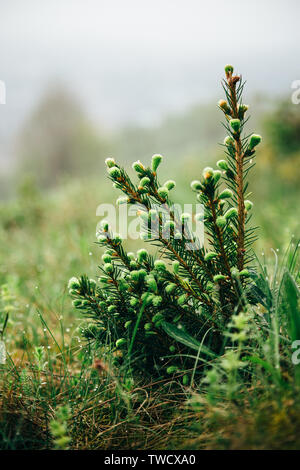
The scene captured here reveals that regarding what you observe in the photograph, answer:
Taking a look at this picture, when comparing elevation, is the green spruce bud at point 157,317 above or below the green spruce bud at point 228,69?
below

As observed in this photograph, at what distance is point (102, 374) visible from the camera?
1460 mm

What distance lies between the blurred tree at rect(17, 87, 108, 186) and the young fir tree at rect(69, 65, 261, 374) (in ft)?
67.4

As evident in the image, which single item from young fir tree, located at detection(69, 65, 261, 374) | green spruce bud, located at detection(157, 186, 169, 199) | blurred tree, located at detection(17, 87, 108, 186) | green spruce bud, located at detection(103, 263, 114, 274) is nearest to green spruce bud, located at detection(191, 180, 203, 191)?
young fir tree, located at detection(69, 65, 261, 374)

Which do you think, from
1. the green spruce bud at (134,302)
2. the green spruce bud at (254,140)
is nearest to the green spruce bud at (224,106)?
the green spruce bud at (254,140)

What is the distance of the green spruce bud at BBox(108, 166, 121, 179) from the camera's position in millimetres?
1158

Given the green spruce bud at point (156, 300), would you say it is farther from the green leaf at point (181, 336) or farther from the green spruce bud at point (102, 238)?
the green spruce bud at point (102, 238)

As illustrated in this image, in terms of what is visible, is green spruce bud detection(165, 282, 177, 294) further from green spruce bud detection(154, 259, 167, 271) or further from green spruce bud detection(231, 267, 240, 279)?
green spruce bud detection(231, 267, 240, 279)

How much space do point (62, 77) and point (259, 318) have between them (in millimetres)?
24599

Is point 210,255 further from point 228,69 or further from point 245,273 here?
point 228,69

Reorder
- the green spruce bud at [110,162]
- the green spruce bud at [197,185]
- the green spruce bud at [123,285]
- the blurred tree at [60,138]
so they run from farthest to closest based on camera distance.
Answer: the blurred tree at [60,138]
the green spruce bud at [123,285]
the green spruce bud at [110,162]
the green spruce bud at [197,185]

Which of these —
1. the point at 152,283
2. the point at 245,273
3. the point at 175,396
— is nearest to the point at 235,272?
the point at 245,273

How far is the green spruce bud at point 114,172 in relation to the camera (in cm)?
116

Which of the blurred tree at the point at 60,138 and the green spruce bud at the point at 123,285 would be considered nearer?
the green spruce bud at the point at 123,285
